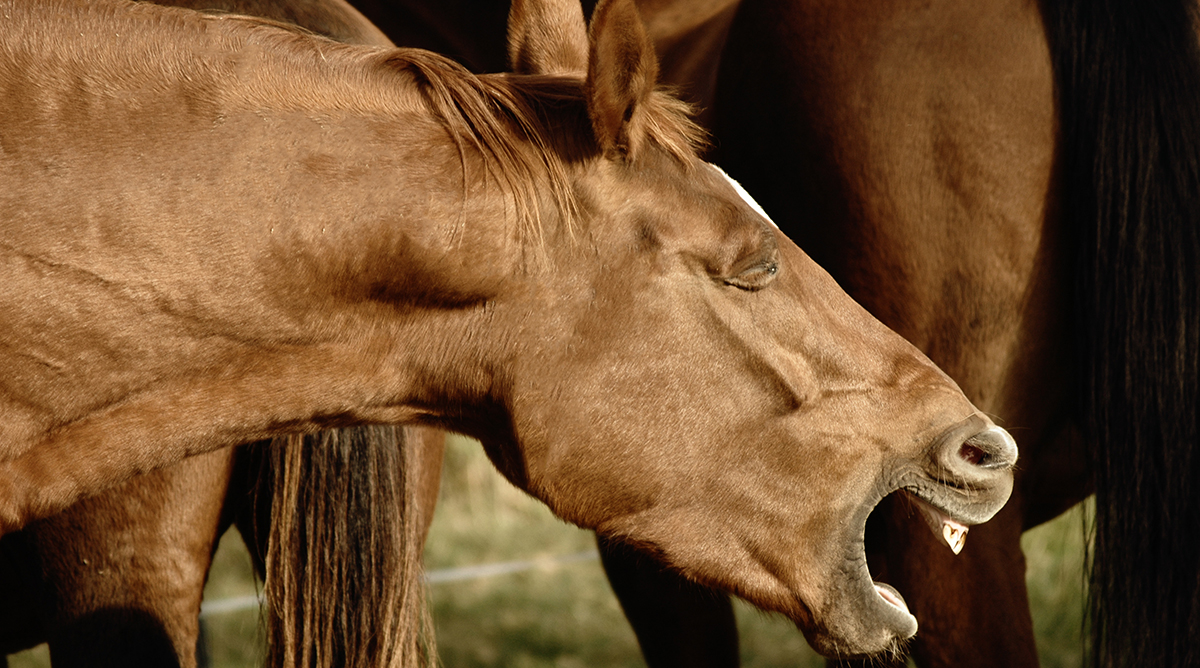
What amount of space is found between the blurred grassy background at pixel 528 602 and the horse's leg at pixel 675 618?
1.20m

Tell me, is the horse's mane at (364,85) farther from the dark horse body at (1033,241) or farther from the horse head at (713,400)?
the dark horse body at (1033,241)

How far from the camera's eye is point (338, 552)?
79.7 inches

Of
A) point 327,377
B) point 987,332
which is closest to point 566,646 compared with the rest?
point 987,332

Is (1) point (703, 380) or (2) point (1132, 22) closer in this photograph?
(1) point (703, 380)

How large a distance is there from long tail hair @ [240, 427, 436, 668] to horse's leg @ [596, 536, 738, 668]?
32.4 inches

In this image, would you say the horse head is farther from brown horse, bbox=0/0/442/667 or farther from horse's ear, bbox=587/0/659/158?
brown horse, bbox=0/0/442/667

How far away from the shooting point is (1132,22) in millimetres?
1984

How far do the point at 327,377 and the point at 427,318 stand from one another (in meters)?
0.16

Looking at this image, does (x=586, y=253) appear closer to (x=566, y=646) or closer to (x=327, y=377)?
(x=327, y=377)

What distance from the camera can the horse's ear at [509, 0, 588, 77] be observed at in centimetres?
173

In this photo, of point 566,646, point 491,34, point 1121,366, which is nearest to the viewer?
point 1121,366

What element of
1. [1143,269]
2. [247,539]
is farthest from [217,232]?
[1143,269]

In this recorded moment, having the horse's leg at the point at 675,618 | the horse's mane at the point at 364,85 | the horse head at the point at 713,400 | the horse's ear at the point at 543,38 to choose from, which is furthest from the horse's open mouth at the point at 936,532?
the horse's leg at the point at 675,618

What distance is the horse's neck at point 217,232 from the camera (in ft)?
4.53
